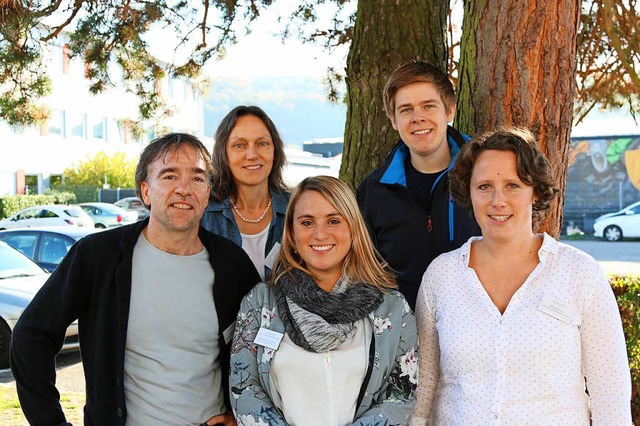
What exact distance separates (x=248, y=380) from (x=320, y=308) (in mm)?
391

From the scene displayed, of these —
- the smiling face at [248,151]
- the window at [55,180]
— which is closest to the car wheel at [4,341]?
the smiling face at [248,151]

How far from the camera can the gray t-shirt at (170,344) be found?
290 cm

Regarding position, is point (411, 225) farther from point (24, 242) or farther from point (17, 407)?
point (24, 242)

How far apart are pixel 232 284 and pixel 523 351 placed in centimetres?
122

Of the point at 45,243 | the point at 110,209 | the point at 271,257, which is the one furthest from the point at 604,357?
the point at 110,209

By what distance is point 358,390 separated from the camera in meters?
2.79

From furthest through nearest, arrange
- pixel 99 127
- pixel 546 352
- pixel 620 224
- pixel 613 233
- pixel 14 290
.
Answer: pixel 99 127 < pixel 613 233 < pixel 620 224 < pixel 14 290 < pixel 546 352

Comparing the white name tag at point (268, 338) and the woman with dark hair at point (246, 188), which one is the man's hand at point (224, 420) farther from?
the woman with dark hair at point (246, 188)

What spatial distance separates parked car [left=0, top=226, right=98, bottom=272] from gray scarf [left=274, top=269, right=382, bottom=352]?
8.76 meters

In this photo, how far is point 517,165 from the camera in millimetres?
2795

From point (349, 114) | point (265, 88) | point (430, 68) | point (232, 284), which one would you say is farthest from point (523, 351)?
point (265, 88)

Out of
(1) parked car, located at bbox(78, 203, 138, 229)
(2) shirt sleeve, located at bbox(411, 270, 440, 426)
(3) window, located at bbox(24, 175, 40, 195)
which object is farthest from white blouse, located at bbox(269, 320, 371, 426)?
(3) window, located at bbox(24, 175, 40, 195)

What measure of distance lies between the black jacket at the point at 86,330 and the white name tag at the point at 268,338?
548 millimetres

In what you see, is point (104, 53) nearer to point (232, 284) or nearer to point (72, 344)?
point (72, 344)
